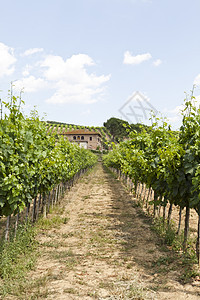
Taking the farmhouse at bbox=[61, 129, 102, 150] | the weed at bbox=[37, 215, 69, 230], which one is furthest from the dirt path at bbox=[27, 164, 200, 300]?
the farmhouse at bbox=[61, 129, 102, 150]

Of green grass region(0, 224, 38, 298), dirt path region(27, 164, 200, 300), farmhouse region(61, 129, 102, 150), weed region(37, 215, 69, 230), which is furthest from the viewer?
farmhouse region(61, 129, 102, 150)

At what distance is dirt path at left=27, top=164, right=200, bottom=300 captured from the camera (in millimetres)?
4371

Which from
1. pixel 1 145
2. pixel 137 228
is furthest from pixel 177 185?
pixel 1 145

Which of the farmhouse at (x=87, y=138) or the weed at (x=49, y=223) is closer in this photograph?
the weed at (x=49, y=223)

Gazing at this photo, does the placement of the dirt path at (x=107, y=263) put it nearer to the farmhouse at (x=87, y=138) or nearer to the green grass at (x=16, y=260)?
the green grass at (x=16, y=260)

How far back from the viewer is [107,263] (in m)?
5.63

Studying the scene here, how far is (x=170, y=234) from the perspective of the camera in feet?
22.4

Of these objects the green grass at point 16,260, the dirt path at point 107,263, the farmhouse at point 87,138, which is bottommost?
the dirt path at point 107,263

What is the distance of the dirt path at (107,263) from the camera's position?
437 centimetres

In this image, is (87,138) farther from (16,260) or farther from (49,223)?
(16,260)

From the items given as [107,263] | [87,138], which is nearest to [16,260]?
[107,263]

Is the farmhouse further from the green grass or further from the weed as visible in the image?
the green grass

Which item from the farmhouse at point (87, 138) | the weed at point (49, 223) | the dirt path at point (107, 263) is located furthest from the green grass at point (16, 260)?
the farmhouse at point (87, 138)

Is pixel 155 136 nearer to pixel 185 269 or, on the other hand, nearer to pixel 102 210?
pixel 185 269
